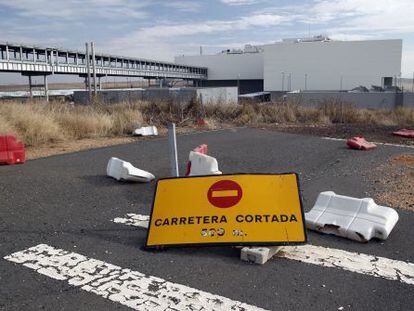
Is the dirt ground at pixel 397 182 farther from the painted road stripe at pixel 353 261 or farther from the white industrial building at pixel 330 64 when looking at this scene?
the white industrial building at pixel 330 64

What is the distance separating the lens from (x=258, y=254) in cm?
400

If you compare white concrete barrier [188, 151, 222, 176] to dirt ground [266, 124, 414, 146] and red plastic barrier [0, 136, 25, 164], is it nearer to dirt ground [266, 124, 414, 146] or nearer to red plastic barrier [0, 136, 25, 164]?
red plastic barrier [0, 136, 25, 164]

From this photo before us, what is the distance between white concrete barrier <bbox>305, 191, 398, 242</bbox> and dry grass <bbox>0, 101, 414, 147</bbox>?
9944 millimetres

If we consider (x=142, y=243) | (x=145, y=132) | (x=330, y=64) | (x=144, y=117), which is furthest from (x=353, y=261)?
(x=330, y=64)

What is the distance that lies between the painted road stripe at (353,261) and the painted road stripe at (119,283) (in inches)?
45.2

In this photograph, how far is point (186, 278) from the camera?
3.75 meters

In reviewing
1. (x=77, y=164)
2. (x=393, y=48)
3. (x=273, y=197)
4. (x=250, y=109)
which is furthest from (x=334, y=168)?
(x=393, y=48)

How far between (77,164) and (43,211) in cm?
385

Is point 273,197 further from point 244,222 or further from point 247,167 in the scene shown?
point 247,167

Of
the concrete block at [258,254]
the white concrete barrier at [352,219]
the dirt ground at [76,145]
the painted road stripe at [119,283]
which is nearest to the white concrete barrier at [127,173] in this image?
the painted road stripe at [119,283]

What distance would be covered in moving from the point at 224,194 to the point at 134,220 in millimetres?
1495

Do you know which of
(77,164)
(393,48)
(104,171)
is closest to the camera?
(104,171)

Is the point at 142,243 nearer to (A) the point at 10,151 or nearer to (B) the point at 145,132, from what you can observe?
(A) the point at 10,151

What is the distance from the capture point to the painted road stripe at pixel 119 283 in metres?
3.30
